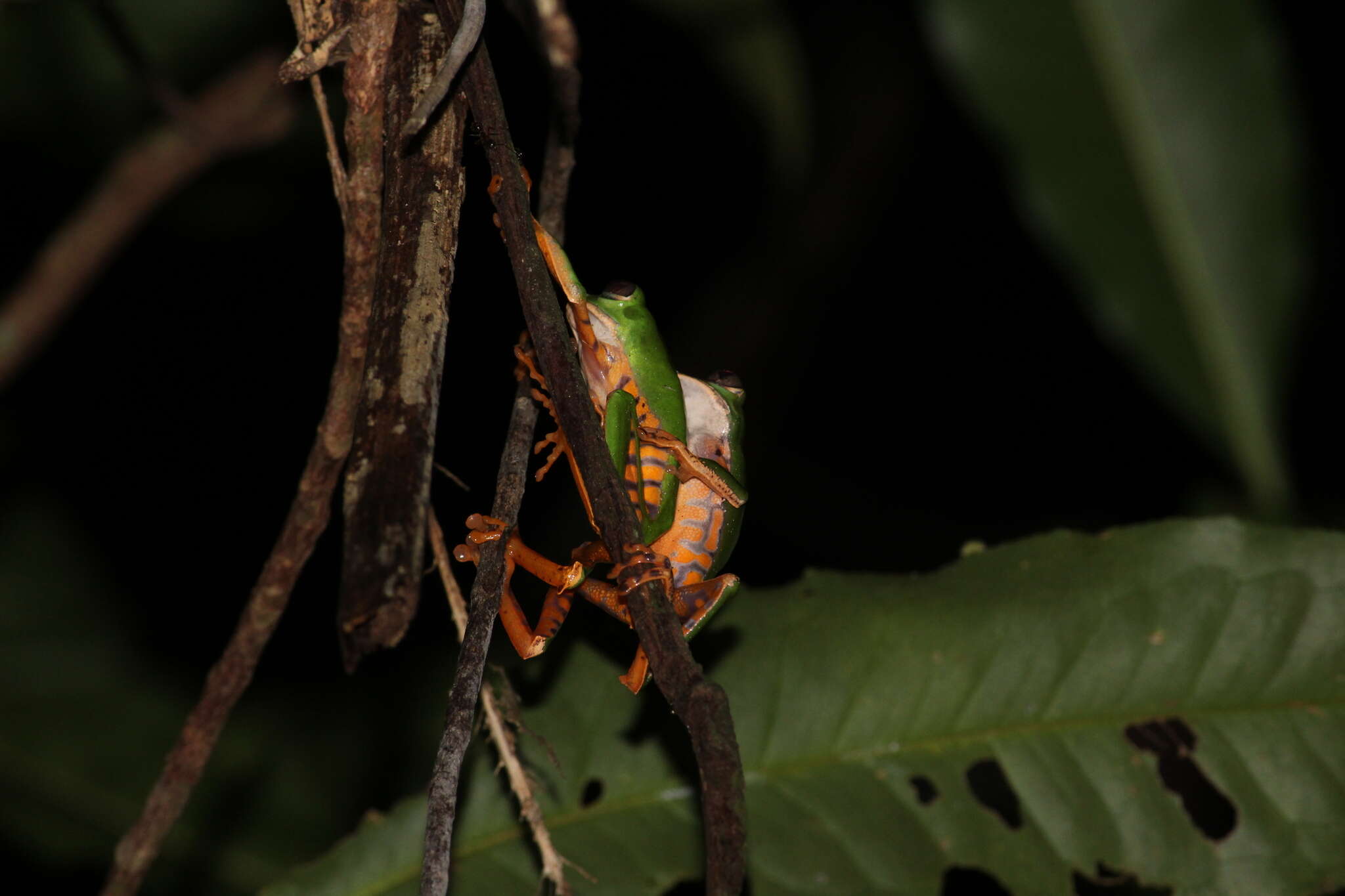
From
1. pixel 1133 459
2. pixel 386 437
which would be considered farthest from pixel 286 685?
pixel 1133 459

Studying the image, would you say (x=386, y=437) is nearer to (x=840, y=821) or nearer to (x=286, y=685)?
(x=840, y=821)

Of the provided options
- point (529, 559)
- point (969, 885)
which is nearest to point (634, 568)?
point (529, 559)

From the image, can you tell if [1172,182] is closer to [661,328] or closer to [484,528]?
[484,528]

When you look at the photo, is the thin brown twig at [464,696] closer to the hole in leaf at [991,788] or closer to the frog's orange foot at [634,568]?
the frog's orange foot at [634,568]

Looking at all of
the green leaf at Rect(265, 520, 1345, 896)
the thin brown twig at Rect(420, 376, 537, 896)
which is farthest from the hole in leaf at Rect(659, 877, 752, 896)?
the thin brown twig at Rect(420, 376, 537, 896)

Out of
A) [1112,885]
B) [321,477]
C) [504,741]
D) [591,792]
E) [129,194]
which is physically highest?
[129,194]

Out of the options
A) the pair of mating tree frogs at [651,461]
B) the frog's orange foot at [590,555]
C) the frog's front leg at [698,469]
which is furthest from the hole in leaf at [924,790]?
the frog's orange foot at [590,555]

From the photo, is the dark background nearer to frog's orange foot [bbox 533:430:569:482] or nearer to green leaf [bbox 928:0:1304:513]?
green leaf [bbox 928:0:1304:513]

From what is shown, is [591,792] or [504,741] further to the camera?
[591,792]
